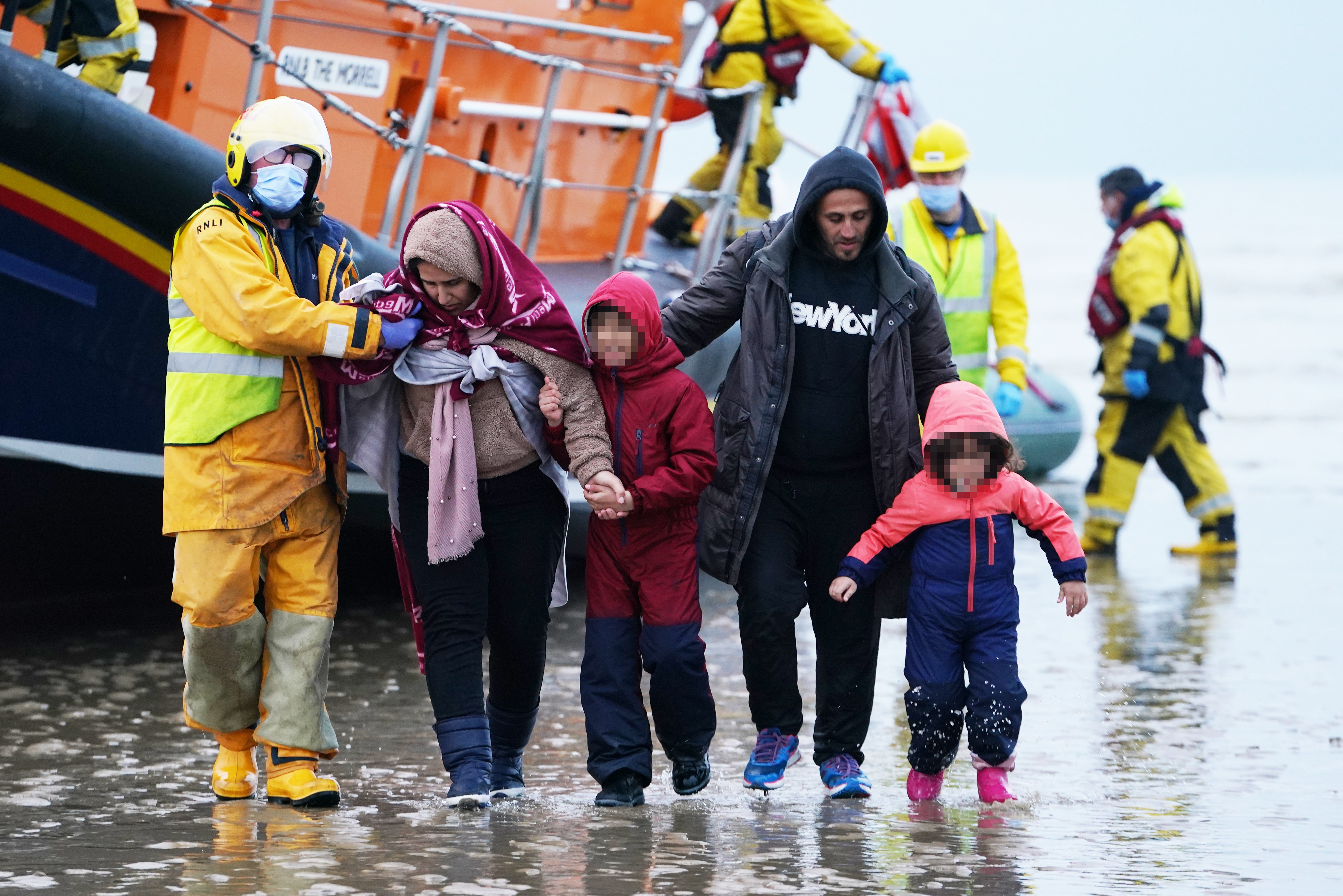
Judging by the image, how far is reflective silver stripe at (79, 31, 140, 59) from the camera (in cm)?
465

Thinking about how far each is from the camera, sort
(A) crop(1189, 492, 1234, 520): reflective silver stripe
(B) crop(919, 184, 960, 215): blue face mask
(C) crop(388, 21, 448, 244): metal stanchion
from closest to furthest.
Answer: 1. (C) crop(388, 21, 448, 244): metal stanchion
2. (B) crop(919, 184, 960, 215): blue face mask
3. (A) crop(1189, 492, 1234, 520): reflective silver stripe

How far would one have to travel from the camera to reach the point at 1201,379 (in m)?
8.31

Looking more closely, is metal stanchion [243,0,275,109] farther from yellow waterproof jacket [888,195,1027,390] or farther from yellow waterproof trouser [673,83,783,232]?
yellow waterproof trouser [673,83,783,232]

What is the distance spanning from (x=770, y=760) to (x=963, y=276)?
282 centimetres

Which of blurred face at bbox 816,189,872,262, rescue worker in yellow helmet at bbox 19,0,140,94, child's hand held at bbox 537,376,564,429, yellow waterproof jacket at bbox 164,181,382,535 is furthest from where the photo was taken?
rescue worker in yellow helmet at bbox 19,0,140,94

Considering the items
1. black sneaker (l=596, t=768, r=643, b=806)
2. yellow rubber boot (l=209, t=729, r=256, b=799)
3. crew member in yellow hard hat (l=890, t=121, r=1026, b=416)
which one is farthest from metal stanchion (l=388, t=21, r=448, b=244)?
black sneaker (l=596, t=768, r=643, b=806)

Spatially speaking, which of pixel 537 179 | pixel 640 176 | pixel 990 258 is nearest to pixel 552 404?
pixel 537 179

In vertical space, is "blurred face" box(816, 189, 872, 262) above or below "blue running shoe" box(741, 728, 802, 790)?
above

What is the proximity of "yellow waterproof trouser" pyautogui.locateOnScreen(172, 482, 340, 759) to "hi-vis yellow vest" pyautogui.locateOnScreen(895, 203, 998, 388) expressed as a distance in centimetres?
303

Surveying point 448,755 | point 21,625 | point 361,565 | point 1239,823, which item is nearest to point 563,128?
point 361,565

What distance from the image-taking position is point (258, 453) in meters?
3.58

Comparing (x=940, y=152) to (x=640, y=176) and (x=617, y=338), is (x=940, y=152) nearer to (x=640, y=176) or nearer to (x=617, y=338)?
(x=640, y=176)

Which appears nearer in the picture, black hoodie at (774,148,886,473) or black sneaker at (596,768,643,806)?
black sneaker at (596,768,643,806)

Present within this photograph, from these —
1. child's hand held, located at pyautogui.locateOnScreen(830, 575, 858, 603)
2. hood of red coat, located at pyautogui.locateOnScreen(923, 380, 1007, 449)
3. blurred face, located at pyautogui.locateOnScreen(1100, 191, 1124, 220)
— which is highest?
blurred face, located at pyautogui.locateOnScreen(1100, 191, 1124, 220)
